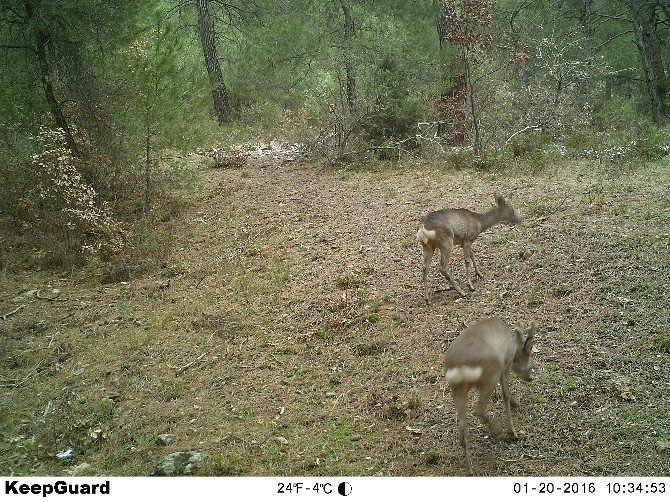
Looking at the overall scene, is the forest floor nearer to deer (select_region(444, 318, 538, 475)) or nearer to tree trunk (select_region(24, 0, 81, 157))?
deer (select_region(444, 318, 538, 475))

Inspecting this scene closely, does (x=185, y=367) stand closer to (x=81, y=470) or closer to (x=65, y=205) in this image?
(x=81, y=470)

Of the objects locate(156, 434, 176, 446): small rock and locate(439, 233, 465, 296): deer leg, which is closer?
locate(156, 434, 176, 446): small rock

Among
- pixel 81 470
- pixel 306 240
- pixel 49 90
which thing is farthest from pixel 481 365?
pixel 49 90

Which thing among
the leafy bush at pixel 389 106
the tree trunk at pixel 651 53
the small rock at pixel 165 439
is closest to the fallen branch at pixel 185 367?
the small rock at pixel 165 439

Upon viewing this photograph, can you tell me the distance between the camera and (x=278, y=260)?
384 inches

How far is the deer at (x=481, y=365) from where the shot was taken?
15.4 ft

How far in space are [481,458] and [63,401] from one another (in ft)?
12.4

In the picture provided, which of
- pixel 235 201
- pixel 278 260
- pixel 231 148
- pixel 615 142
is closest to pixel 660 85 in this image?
pixel 615 142

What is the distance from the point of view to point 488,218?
8.75 m

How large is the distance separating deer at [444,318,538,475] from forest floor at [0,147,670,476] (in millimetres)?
328

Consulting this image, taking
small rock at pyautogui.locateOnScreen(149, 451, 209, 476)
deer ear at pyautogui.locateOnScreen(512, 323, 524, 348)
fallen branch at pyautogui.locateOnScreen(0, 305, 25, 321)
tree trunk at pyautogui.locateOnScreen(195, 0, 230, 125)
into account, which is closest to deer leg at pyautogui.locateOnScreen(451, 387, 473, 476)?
deer ear at pyautogui.locateOnScreen(512, 323, 524, 348)

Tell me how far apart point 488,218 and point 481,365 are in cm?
429

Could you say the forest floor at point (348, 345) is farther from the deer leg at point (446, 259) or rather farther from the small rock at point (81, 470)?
the deer leg at point (446, 259)

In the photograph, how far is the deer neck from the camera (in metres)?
8.61
